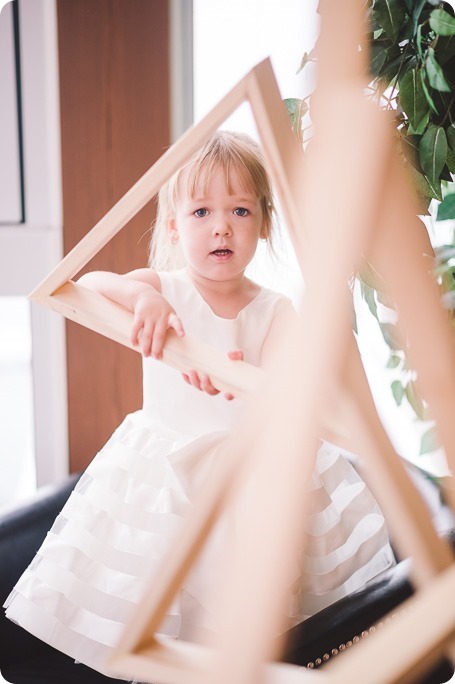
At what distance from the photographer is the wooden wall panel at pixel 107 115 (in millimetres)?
1354

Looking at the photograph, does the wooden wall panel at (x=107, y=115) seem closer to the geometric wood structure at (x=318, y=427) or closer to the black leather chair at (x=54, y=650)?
the black leather chair at (x=54, y=650)

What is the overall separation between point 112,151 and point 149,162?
8cm

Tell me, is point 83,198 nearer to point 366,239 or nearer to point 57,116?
point 57,116

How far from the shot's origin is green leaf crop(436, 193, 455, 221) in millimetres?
759

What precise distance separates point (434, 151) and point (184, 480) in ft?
1.60

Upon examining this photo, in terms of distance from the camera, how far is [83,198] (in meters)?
1.40

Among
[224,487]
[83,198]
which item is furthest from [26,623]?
[83,198]

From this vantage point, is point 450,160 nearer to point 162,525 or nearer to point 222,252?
point 222,252

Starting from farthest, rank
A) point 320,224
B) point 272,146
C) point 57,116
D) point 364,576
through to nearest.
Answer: point 57,116
point 364,576
point 272,146
point 320,224

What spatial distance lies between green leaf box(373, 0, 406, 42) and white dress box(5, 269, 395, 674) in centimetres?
40

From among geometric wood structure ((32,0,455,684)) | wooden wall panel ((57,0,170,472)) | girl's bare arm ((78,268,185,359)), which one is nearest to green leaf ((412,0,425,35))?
girl's bare arm ((78,268,185,359))

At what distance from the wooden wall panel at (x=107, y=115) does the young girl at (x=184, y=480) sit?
0.50m

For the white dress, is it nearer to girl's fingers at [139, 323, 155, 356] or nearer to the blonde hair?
the blonde hair

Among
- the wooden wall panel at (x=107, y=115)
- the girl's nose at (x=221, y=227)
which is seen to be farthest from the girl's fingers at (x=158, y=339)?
the wooden wall panel at (x=107, y=115)
